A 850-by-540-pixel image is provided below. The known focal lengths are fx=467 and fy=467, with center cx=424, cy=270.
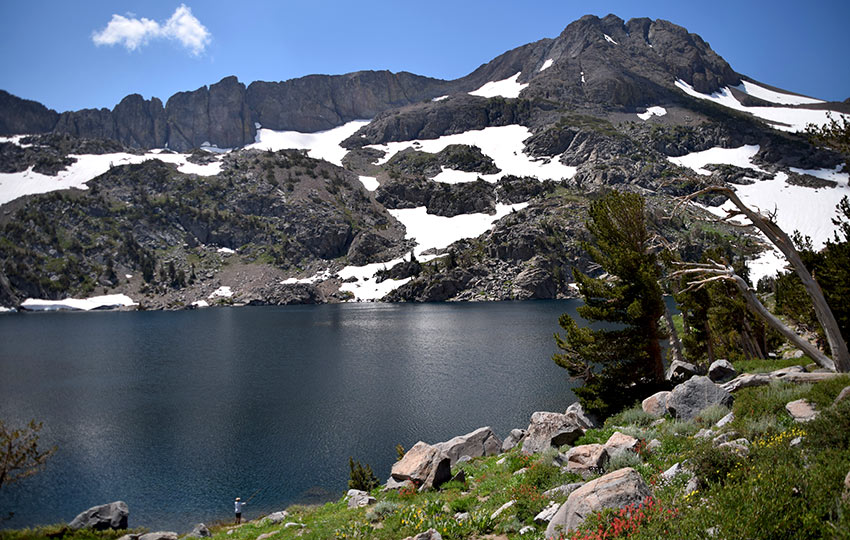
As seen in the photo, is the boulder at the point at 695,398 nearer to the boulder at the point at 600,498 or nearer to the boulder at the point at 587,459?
the boulder at the point at 587,459

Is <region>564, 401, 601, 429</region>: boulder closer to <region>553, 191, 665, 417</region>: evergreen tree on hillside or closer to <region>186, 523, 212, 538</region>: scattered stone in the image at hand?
<region>553, 191, 665, 417</region>: evergreen tree on hillside

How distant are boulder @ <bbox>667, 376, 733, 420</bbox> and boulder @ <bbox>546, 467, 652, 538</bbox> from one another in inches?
307

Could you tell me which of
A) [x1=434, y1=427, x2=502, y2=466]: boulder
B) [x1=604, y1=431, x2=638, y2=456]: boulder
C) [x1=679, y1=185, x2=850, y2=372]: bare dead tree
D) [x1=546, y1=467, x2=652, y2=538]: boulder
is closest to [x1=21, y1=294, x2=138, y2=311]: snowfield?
[x1=434, y1=427, x2=502, y2=466]: boulder

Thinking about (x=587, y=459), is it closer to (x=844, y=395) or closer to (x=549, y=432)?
(x=549, y=432)

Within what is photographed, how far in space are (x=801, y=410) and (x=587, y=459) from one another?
538 cm

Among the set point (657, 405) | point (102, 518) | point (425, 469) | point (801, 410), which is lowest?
point (102, 518)

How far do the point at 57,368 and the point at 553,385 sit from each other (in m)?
63.8

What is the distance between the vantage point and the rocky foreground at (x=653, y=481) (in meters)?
7.02

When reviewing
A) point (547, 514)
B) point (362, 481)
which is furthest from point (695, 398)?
point (362, 481)

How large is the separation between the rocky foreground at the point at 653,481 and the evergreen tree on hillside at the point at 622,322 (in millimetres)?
3871

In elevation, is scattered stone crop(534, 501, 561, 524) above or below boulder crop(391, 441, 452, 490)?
above

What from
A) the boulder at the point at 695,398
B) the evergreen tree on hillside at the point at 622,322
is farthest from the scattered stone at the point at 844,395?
the evergreen tree on hillside at the point at 622,322

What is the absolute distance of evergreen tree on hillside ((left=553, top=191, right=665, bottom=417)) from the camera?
24469mm

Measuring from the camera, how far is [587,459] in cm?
1240
